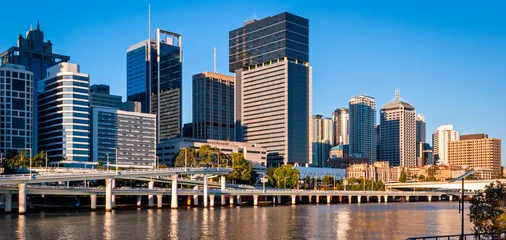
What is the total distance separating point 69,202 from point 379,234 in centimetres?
12382

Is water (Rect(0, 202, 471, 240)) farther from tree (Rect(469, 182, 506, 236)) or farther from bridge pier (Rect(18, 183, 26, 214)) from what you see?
tree (Rect(469, 182, 506, 236))

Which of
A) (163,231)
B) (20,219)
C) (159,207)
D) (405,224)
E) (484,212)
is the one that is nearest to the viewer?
(484,212)

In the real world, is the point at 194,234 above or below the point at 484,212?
below

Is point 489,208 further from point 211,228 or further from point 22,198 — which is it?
point 22,198

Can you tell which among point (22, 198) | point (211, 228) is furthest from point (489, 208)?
point (22, 198)

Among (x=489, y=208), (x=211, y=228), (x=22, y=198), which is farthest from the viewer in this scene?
(x=22, y=198)

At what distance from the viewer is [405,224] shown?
122625mm

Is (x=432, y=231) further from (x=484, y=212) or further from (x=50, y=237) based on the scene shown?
(x=50, y=237)

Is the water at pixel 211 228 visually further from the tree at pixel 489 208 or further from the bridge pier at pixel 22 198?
the tree at pixel 489 208

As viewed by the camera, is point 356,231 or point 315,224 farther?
point 315,224

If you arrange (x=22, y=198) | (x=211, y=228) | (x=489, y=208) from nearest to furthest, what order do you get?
Result: 1. (x=489, y=208)
2. (x=211, y=228)
3. (x=22, y=198)

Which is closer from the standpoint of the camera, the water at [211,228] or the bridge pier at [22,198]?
the water at [211,228]

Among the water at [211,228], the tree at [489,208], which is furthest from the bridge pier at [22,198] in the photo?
the tree at [489,208]

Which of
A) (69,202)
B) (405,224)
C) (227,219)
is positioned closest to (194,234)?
(227,219)
